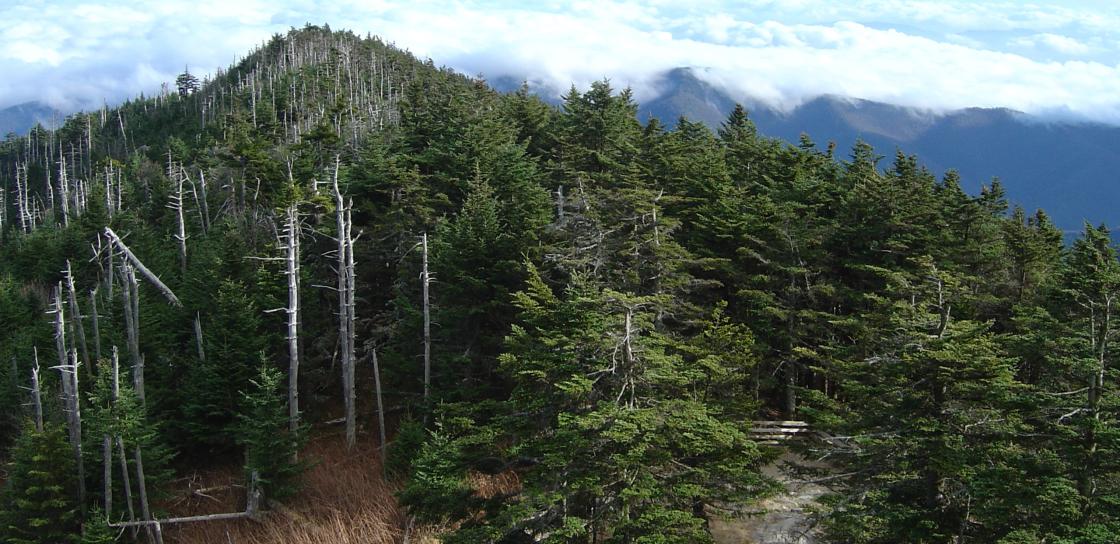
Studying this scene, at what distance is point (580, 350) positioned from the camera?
12.1 m

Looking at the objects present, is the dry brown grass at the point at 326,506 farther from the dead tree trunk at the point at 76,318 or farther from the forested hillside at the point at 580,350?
the dead tree trunk at the point at 76,318

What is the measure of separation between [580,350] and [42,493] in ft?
61.5

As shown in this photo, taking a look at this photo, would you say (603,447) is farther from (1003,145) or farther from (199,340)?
(1003,145)

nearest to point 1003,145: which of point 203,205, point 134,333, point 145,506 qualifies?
point 203,205

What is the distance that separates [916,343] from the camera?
1160cm

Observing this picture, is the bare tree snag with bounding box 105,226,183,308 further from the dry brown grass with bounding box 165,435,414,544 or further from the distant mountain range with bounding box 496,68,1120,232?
the distant mountain range with bounding box 496,68,1120,232

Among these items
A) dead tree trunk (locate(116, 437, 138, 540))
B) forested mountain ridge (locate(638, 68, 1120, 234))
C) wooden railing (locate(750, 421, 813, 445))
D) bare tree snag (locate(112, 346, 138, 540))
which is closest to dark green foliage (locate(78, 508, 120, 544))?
bare tree snag (locate(112, 346, 138, 540))

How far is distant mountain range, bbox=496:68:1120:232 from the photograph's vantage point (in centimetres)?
12719

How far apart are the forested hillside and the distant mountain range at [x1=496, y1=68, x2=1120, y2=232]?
87.3 metres

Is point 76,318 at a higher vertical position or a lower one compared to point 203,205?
lower

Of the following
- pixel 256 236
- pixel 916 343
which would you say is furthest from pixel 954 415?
pixel 256 236

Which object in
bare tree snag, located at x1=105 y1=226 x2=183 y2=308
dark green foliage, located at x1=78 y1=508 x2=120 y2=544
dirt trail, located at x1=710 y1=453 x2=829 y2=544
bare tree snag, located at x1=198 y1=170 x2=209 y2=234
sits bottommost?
dark green foliage, located at x1=78 y1=508 x2=120 y2=544

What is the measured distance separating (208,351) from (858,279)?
76.5 ft

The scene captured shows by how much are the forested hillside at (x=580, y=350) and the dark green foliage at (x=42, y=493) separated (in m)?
0.10
